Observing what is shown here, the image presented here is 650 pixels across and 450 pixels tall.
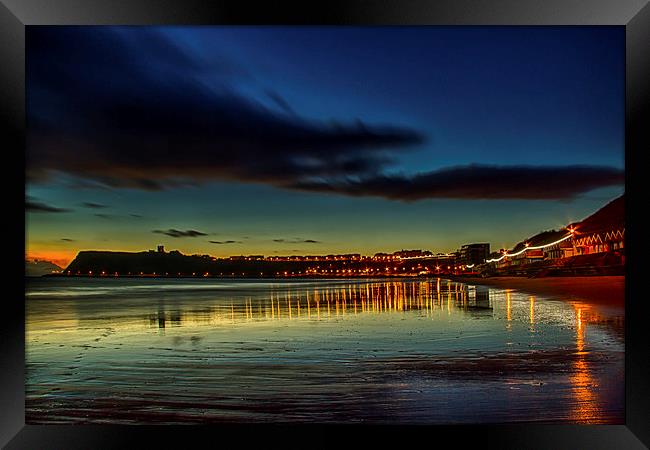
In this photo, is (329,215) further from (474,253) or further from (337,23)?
(337,23)

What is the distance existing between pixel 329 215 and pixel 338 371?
1974cm

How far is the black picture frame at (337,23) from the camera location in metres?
3.53

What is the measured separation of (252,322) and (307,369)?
12.8 feet

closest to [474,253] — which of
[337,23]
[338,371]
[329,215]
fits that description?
[329,215]

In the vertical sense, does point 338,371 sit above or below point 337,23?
below

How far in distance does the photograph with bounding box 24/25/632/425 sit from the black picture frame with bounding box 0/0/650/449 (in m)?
0.22

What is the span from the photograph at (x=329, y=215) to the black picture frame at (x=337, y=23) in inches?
8.8

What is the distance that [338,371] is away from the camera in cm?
553

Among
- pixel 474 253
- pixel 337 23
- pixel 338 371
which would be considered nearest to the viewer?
pixel 337 23

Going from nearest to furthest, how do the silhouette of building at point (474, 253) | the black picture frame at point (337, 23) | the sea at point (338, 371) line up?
the black picture frame at point (337, 23) → the sea at point (338, 371) → the silhouette of building at point (474, 253)

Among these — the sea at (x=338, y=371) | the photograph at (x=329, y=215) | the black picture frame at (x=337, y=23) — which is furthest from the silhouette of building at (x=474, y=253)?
the black picture frame at (x=337, y=23)

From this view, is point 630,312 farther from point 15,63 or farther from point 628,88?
point 15,63

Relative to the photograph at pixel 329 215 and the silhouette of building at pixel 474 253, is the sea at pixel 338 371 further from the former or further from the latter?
the silhouette of building at pixel 474 253

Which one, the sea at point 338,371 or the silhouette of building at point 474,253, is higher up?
the silhouette of building at point 474,253
